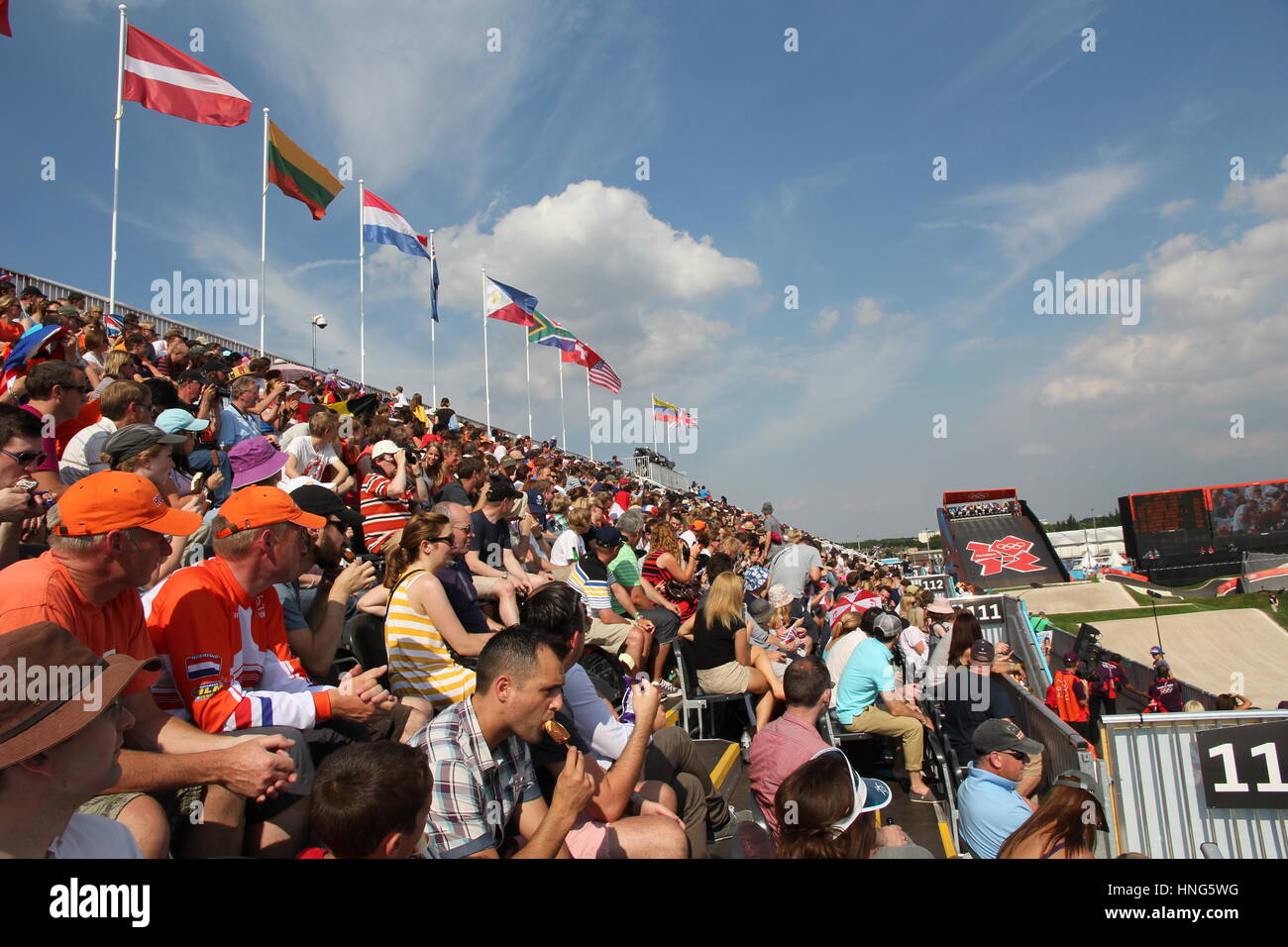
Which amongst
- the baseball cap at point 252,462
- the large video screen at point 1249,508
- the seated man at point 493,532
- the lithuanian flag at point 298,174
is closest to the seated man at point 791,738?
the seated man at point 493,532

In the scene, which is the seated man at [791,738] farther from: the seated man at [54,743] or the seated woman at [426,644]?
the seated man at [54,743]

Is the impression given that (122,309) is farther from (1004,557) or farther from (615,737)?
(1004,557)

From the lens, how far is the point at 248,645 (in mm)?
3135

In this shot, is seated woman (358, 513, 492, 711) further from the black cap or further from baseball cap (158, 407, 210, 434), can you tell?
the black cap

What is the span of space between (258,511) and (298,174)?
16.3 meters

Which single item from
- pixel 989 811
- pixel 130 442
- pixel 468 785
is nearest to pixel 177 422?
pixel 130 442

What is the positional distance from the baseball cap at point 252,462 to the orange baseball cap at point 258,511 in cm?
299

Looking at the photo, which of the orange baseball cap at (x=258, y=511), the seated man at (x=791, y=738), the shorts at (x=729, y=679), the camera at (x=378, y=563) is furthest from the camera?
the shorts at (x=729, y=679)

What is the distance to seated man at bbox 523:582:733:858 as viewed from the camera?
12.2 ft

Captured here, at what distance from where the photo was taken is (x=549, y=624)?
12.8ft

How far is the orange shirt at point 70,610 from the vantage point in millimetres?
2344
